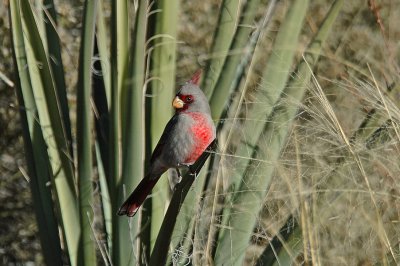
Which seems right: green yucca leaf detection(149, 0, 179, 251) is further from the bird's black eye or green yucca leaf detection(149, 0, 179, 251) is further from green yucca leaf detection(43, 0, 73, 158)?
green yucca leaf detection(43, 0, 73, 158)

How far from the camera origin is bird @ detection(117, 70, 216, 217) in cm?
318

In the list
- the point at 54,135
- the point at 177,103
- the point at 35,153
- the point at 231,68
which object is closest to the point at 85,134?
the point at 54,135

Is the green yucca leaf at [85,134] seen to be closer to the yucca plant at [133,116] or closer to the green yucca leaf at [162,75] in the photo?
the yucca plant at [133,116]

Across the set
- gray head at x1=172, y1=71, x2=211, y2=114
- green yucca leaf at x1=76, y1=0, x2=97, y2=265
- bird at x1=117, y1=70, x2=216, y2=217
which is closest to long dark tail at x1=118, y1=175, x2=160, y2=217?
bird at x1=117, y1=70, x2=216, y2=217

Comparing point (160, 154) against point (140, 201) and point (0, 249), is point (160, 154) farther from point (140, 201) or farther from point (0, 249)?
point (0, 249)

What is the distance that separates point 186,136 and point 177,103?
137 millimetres

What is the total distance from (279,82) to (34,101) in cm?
84

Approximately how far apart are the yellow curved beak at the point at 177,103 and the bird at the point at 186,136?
14 mm

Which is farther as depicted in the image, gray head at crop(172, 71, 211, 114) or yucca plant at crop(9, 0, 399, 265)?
gray head at crop(172, 71, 211, 114)

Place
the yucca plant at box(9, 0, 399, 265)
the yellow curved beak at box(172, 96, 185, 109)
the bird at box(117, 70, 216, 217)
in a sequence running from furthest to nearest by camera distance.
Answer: the yellow curved beak at box(172, 96, 185, 109) → the bird at box(117, 70, 216, 217) → the yucca plant at box(9, 0, 399, 265)

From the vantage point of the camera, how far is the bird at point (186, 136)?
3.18m

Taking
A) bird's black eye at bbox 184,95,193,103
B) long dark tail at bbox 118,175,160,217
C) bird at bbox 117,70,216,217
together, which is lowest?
long dark tail at bbox 118,175,160,217

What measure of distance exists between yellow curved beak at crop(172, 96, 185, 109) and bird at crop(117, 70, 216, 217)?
14 mm

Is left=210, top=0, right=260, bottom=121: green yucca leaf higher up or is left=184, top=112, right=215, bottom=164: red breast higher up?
left=210, top=0, right=260, bottom=121: green yucca leaf
